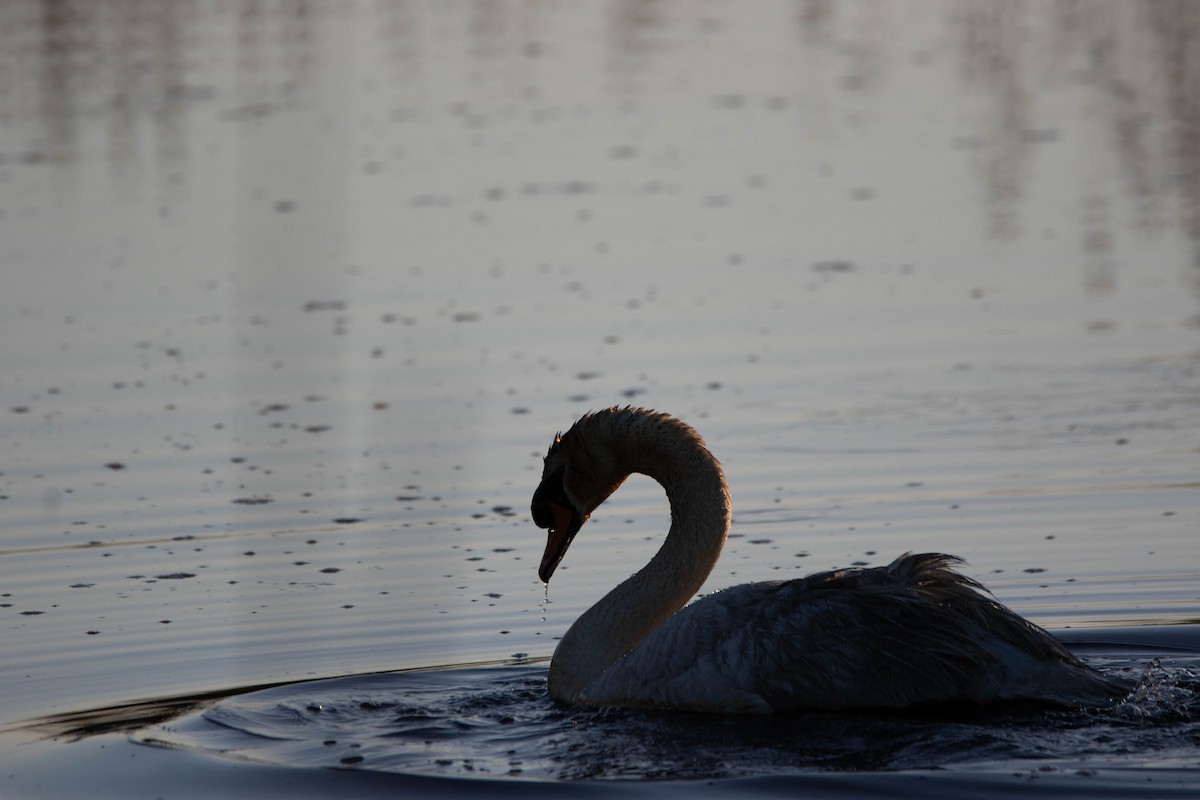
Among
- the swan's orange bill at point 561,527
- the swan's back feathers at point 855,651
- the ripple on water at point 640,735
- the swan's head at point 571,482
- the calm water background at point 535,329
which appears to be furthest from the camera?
the calm water background at point 535,329

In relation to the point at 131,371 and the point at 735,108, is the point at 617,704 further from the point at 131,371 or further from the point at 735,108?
the point at 735,108

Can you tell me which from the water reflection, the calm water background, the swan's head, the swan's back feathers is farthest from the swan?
the water reflection

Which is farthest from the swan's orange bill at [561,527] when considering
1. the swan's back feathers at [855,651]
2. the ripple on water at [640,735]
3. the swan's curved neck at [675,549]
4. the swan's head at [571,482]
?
the swan's back feathers at [855,651]

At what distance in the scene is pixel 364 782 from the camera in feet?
23.8

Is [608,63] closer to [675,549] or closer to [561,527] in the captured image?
[561,527]

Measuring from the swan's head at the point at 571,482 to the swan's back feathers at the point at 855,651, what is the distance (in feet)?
3.57

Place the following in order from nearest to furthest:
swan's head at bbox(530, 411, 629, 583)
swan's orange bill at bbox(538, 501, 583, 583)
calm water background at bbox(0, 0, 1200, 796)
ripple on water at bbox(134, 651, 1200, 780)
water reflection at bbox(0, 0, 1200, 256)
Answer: ripple on water at bbox(134, 651, 1200, 780) → swan's head at bbox(530, 411, 629, 583) → swan's orange bill at bbox(538, 501, 583, 583) → calm water background at bbox(0, 0, 1200, 796) → water reflection at bbox(0, 0, 1200, 256)

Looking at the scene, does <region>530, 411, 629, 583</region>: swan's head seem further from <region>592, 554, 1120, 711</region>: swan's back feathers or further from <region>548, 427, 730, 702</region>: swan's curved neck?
<region>592, 554, 1120, 711</region>: swan's back feathers

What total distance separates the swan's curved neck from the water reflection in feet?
25.5

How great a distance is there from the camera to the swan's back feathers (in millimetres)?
7750

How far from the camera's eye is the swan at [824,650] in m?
7.76

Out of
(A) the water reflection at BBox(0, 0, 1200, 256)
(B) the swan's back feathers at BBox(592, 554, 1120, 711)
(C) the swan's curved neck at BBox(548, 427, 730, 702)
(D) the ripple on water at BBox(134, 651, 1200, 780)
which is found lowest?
(D) the ripple on water at BBox(134, 651, 1200, 780)

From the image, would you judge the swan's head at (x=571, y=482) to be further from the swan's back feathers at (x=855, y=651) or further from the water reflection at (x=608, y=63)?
the water reflection at (x=608, y=63)

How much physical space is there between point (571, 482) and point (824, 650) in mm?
1753
